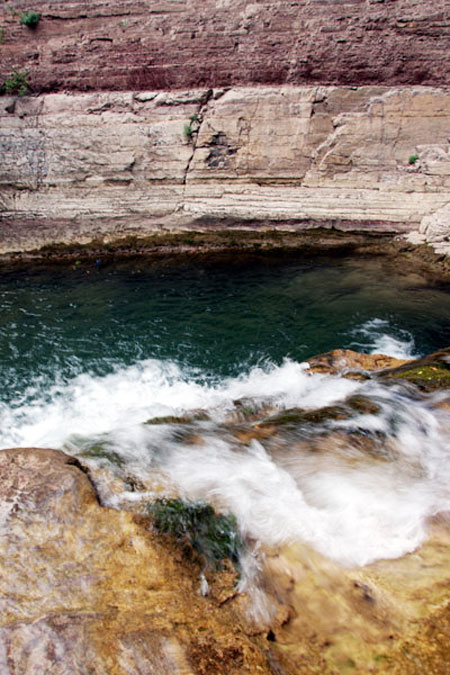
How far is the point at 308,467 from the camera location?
3.32 metres

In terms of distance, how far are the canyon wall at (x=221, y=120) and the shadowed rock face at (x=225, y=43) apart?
33mm

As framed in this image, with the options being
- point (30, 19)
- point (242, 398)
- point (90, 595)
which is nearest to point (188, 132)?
point (30, 19)

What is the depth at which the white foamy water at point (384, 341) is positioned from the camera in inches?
275

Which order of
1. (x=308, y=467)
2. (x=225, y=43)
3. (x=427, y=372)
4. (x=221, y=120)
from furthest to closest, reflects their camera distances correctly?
(x=221, y=120), (x=225, y=43), (x=427, y=372), (x=308, y=467)

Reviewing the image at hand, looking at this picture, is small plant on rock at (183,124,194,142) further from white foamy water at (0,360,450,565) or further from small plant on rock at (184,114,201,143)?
white foamy water at (0,360,450,565)

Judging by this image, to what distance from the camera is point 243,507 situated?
283cm

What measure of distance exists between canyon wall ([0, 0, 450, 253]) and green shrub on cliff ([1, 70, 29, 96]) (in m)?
0.17

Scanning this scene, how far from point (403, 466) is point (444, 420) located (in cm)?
108

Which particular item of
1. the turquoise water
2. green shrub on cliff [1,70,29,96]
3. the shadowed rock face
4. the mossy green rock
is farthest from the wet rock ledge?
green shrub on cliff [1,70,29,96]

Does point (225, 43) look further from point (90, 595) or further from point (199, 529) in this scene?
point (90, 595)

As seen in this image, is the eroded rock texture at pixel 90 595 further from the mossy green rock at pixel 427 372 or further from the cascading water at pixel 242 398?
the mossy green rock at pixel 427 372

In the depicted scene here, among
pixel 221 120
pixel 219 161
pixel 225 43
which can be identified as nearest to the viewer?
pixel 225 43

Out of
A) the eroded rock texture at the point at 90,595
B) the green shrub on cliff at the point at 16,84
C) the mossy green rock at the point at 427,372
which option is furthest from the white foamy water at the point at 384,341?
the green shrub on cliff at the point at 16,84

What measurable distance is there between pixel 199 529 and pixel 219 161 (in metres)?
11.4
